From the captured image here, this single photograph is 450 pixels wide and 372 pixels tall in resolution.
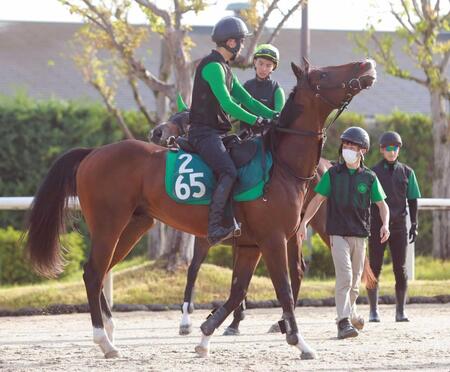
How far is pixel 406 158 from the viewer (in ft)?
64.4

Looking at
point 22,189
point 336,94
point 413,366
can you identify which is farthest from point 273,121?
point 22,189

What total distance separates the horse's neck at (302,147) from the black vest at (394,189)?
2759mm

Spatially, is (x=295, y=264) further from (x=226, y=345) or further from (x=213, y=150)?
(x=213, y=150)

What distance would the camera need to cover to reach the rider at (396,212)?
36.8 feet

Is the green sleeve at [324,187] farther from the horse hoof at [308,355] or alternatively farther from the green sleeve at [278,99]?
the horse hoof at [308,355]

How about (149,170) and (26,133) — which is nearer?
(149,170)

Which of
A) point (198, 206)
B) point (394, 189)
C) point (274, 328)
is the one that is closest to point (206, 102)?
point (198, 206)

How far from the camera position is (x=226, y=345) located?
30.7 feet

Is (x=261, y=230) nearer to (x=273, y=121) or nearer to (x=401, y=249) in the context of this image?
(x=273, y=121)

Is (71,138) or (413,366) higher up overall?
(71,138)

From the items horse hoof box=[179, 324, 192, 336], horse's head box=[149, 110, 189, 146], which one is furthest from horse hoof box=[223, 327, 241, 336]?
horse's head box=[149, 110, 189, 146]

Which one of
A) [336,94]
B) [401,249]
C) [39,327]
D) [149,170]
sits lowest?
[39,327]

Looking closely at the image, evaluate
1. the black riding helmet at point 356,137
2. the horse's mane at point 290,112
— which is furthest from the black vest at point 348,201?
the horse's mane at point 290,112

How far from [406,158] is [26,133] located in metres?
6.32
